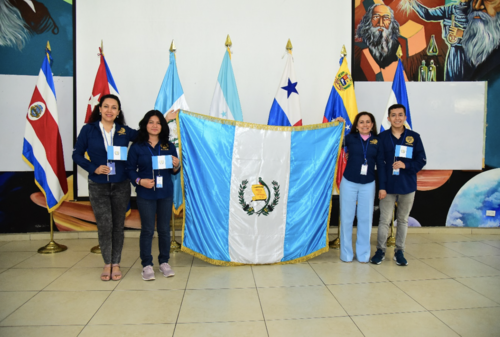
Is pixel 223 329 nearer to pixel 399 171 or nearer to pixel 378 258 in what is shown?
pixel 378 258

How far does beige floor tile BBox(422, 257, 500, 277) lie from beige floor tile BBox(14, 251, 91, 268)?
340 centimetres

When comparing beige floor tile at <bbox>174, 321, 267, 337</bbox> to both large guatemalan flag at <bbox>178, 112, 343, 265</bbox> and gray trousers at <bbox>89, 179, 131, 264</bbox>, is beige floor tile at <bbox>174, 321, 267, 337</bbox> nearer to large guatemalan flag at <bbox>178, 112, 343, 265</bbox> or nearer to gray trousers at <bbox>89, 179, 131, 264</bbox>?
large guatemalan flag at <bbox>178, 112, 343, 265</bbox>

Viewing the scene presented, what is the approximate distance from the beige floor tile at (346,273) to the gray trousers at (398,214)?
0.36m

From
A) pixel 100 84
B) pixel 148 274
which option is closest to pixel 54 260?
pixel 148 274

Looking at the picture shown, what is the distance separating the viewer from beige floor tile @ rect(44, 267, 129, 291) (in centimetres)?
248

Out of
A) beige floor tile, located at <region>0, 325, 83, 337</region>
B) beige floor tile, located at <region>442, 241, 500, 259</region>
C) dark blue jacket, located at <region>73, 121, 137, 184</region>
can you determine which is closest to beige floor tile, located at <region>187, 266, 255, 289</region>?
beige floor tile, located at <region>0, 325, 83, 337</region>

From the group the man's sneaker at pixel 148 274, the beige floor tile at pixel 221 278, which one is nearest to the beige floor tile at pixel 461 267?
the beige floor tile at pixel 221 278

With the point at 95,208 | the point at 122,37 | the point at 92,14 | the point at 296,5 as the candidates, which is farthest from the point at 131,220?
the point at 296,5

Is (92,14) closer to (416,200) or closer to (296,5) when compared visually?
(296,5)

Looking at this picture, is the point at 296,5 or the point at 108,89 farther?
the point at 296,5

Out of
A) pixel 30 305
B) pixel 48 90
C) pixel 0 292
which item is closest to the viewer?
pixel 30 305

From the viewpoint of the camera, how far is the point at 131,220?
4.01 metres

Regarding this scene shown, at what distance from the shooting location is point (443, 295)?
7.83ft

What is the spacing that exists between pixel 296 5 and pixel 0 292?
4.07 m
